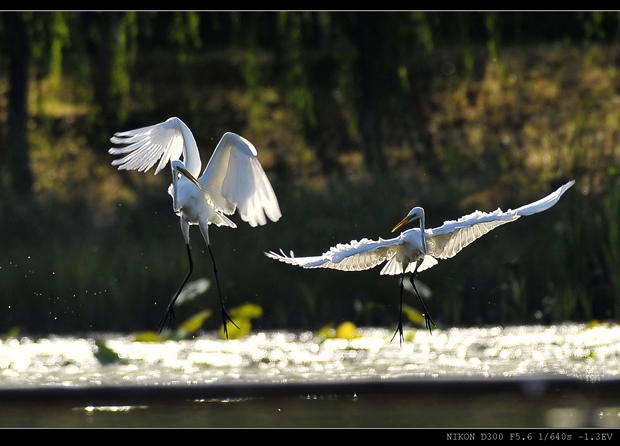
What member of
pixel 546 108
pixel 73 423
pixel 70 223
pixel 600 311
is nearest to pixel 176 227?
pixel 70 223

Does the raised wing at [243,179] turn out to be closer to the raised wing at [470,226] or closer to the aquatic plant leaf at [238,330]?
the raised wing at [470,226]

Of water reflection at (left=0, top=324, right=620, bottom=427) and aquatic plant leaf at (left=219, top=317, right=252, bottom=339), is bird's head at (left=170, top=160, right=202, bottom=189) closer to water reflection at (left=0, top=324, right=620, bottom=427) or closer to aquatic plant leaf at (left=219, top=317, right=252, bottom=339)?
water reflection at (left=0, top=324, right=620, bottom=427)

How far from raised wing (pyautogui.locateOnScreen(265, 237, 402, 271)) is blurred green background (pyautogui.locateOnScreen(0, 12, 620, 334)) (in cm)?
260

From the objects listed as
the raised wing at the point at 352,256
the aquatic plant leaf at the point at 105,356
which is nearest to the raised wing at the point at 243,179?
the raised wing at the point at 352,256

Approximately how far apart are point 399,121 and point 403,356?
12480 mm

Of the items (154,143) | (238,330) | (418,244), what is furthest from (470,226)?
(238,330)

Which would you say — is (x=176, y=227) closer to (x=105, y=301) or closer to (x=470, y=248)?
(x=105, y=301)

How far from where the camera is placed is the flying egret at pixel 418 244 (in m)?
5.93

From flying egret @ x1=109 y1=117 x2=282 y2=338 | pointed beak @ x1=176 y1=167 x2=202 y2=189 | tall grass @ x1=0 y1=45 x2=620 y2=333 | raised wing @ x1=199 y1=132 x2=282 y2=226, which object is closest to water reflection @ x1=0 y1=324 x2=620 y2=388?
flying egret @ x1=109 y1=117 x2=282 y2=338

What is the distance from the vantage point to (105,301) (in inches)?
388

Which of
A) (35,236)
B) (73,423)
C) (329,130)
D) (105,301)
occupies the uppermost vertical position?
(329,130)

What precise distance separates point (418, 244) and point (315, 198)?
535 cm

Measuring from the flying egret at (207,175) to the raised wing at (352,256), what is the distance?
0.36 metres

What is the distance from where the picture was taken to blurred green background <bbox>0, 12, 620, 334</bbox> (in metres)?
9.77
